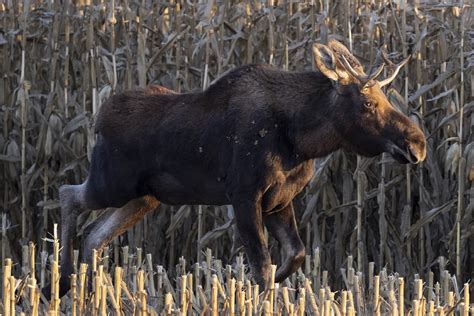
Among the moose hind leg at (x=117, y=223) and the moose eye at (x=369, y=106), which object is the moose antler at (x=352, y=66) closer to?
the moose eye at (x=369, y=106)

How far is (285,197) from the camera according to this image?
8.84 metres

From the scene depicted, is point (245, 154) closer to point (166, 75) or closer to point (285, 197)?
point (285, 197)

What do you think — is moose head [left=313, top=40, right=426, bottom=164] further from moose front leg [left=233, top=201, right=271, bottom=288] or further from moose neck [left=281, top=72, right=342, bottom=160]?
moose front leg [left=233, top=201, right=271, bottom=288]

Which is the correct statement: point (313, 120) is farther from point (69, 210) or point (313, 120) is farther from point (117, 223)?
point (69, 210)

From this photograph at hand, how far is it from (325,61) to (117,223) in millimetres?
1938

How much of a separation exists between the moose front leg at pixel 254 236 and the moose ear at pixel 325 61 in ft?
2.95

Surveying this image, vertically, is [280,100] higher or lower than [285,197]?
higher

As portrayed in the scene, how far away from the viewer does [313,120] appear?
8750mm

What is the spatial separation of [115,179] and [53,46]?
222 cm

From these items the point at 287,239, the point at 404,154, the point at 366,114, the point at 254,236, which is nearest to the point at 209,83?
the point at 287,239

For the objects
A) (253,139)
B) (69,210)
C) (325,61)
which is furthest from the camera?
(69,210)

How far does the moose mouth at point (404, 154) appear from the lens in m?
8.45

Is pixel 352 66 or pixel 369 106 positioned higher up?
pixel 352 66

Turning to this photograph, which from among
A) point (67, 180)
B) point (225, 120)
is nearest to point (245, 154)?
point (225, 120)
